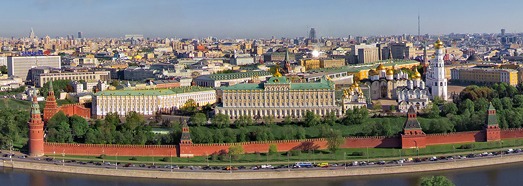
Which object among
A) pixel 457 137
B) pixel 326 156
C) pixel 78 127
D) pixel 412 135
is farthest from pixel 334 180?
pixel 78 127

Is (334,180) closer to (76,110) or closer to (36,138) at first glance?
(36,138)

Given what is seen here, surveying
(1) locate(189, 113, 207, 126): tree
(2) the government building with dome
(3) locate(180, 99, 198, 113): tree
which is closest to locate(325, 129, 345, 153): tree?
(1) locate(189, 113, 207, 126): tree

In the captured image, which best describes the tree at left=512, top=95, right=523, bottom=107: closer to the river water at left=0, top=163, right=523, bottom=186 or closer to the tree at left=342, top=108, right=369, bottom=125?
the tree at left=342, top=108, right=369, bottom=125

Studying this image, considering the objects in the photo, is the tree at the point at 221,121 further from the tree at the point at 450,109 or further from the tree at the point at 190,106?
the tree at the point at 450,109

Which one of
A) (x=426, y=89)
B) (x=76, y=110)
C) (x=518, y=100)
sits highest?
(x=426, y=89)

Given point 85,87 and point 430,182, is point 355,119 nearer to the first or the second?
point 430,182

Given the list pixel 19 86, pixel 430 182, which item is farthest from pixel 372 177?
pixel 19 86

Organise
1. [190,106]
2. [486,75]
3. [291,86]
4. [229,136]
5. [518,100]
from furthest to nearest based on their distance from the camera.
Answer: [486,75] → [190,106] → [291,86] → [518,100] → [229,136]
